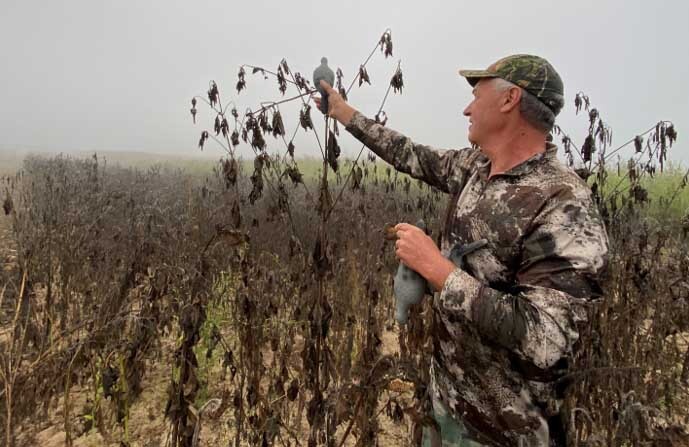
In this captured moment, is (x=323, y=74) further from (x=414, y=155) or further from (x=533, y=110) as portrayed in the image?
(x=533, y=110)

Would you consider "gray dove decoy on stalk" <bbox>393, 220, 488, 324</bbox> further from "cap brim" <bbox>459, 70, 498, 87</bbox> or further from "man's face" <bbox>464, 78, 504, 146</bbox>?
"cap brim" <bbox>459, 70, 498, 87</bbox>

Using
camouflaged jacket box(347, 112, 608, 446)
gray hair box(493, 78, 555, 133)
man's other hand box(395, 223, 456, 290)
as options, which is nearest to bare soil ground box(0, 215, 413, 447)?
camouflaged jacket box(347, 112, 608, 446)

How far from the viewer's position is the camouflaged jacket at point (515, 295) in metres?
1.09

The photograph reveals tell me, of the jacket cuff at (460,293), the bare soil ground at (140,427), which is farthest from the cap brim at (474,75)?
the bare soil ground at (140,427)

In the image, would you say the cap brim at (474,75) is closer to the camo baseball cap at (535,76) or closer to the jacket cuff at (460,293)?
the camo baseball cap at (535,76)

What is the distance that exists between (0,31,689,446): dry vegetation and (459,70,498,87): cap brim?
1.60 feet

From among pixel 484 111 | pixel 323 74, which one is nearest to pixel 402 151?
pixel 323 74

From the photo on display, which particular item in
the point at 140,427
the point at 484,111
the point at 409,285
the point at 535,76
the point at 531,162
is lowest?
the point at 140,427

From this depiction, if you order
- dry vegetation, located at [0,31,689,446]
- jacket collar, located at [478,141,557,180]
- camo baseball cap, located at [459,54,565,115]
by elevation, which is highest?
camo baseball cap, located at [459,54,565,115]

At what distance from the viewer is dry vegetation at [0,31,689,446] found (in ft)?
Result: 5.44

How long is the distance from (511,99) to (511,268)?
55 cm

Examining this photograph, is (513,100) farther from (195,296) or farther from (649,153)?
(649,153)

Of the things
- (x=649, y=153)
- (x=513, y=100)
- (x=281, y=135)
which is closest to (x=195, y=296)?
(x=281, y=135)

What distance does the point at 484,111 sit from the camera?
4.67 feet
